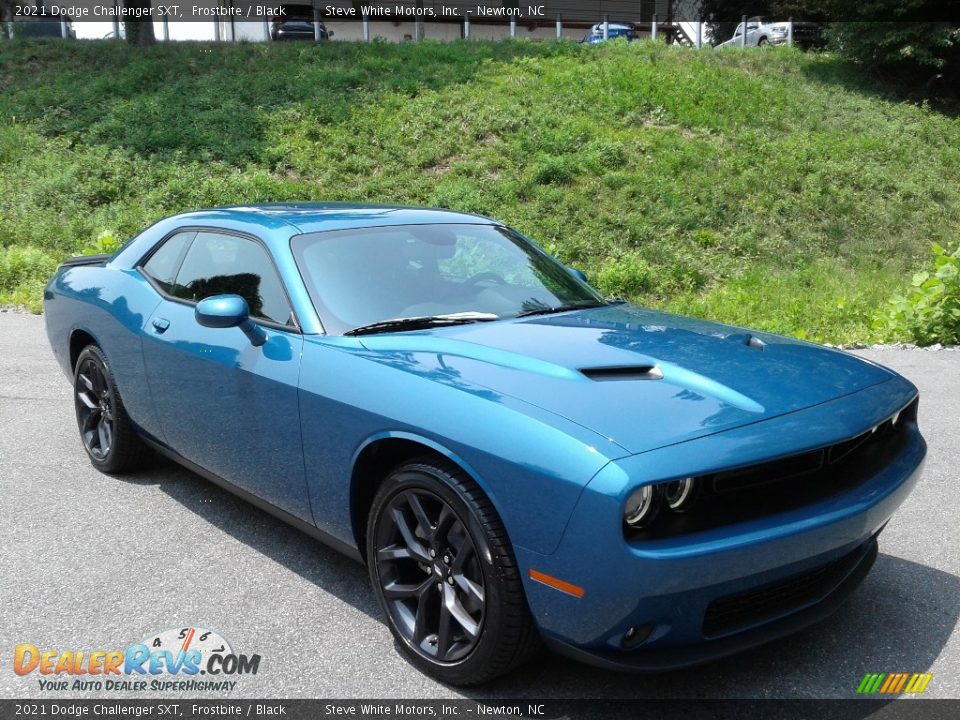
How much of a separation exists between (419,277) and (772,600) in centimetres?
185

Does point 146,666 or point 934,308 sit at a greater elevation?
point 146,666

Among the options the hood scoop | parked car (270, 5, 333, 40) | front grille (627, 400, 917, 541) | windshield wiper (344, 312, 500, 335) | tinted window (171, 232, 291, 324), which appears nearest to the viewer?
front grille (627, 400, 917, 541)

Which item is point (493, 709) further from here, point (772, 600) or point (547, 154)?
point (547, 154)

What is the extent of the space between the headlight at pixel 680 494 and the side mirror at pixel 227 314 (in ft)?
5.64

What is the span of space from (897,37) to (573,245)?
1190 centimetres

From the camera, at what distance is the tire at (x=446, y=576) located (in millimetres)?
2525

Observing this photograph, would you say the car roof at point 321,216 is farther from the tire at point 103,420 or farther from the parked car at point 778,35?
the parked car at point 778,35

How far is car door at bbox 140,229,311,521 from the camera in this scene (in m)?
3.31

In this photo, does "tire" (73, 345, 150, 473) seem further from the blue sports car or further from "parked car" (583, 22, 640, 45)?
"parked car" (583, 22, 640, 45)

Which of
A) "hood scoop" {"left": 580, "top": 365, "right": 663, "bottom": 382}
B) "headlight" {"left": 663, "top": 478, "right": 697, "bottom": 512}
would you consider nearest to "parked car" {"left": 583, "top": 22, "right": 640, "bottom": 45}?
"hood scoop" {"left": 580, "top": 365, "right": 663, "bottom": 382}

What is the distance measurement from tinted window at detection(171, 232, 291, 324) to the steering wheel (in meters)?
0.79

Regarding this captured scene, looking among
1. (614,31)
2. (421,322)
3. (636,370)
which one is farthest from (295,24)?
(636,370)

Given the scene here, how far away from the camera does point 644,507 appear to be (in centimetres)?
238

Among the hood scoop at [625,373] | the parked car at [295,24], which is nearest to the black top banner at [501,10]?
the parked car at [295,24]
